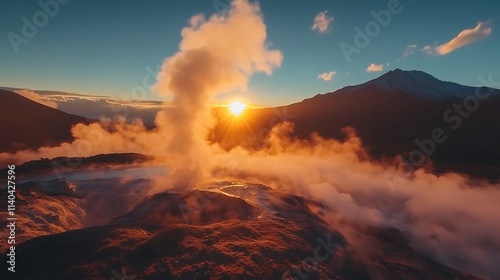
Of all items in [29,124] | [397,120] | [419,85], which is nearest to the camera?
[29,124]

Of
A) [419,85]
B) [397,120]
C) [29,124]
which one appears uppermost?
[419,85]

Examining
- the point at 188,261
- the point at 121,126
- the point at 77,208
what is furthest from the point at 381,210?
the point at 121,126

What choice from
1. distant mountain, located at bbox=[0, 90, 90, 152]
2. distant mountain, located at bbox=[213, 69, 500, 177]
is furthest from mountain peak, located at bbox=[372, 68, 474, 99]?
distant mountain, located at bbox=[0, 90, 90, 152]

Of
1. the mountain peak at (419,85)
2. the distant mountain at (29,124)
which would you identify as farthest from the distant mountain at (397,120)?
the distant mountain at (29,124)

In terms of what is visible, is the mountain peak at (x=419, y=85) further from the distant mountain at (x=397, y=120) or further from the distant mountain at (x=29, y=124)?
the distant mountain at (x=29, y=124)

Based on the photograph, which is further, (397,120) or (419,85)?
(419,85)

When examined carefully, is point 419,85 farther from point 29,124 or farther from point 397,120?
point 29,124

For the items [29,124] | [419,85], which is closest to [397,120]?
[419,85]

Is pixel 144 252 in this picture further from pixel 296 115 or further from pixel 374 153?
pixel 296 115
